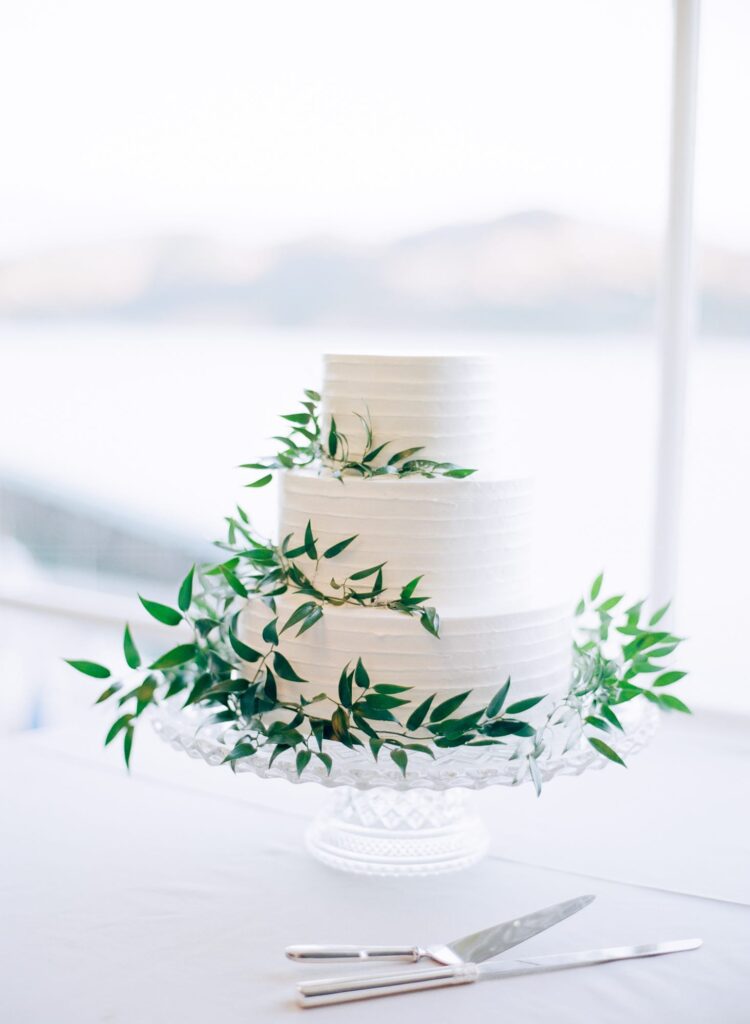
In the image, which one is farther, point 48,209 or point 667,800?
point 48,209

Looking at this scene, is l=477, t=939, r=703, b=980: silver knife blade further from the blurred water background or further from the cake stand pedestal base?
the blurred water background

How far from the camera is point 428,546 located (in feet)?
3.60

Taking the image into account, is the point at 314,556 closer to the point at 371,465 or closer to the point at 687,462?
the point at 371,465

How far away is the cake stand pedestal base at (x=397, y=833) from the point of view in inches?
44.0

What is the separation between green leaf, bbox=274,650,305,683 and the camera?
106 centimetres

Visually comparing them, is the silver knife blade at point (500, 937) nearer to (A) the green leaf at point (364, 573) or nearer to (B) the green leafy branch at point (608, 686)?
(B) the green leafy branch at point (608, 686)

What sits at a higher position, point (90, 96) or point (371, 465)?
point (90, 96)

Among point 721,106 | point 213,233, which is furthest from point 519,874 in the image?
point 213,233

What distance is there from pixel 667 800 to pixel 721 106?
92 cm

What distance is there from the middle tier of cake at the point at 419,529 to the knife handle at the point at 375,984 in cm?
33

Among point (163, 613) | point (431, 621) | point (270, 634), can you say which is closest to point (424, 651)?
point (431, 621)

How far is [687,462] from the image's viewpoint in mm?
1635

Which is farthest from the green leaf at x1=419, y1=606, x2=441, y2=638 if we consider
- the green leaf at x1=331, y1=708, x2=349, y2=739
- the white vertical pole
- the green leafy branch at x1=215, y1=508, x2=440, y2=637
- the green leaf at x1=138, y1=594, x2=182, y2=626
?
the white vertical pole

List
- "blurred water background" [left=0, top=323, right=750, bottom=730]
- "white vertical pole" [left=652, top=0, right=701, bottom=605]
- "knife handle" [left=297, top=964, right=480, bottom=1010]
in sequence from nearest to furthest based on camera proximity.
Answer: "knife handle" [left=297, top=964, right=480, bottom=1010] → "white vertical pole" [left=652, top=0, right=701, bottom=605] → "blurred water background" [left=0, top=323, right=750, bottom=730]
